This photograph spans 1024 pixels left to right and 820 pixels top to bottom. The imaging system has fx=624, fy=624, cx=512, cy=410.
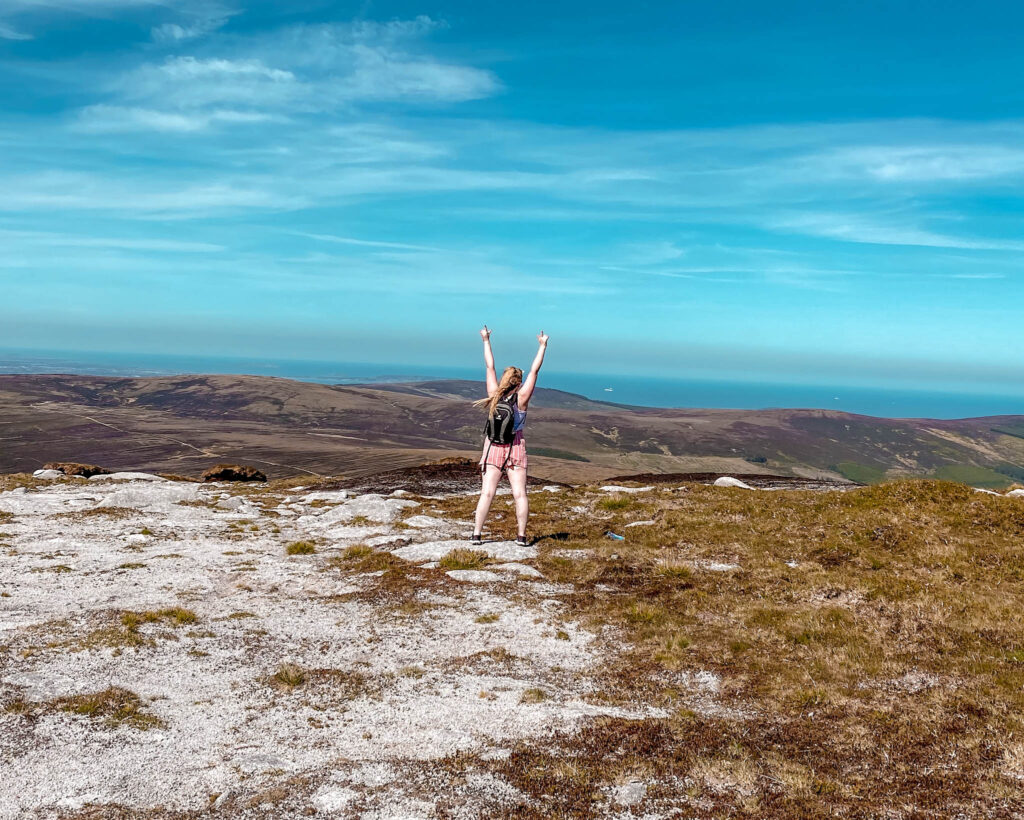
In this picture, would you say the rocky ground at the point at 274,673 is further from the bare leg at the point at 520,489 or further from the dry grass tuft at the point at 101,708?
the bare leg at the point at 520,489

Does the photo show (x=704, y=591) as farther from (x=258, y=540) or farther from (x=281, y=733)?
(x=258, y=540)

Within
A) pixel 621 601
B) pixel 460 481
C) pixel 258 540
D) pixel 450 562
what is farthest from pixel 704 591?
pixel 460 481

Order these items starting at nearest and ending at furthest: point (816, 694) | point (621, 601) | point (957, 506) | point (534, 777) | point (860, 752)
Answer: point (534, 777) < point (860, 752) < point (816, 694) < point (621, 601) < point (957, 506)

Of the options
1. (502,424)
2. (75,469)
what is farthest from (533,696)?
(75,469)

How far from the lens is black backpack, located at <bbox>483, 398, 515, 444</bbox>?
1706 cm

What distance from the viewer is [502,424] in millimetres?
17188

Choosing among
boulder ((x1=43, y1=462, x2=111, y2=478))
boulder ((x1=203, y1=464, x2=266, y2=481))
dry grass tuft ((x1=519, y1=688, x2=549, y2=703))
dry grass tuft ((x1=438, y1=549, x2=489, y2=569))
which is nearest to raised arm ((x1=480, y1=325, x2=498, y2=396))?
dry grass tuft ((x1=438, y1=549, x2=489, y2=569))

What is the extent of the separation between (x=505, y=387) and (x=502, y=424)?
102 cm

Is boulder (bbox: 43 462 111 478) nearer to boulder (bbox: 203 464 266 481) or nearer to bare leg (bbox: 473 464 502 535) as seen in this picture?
→ boulder (bbox: 203 464 266 481)

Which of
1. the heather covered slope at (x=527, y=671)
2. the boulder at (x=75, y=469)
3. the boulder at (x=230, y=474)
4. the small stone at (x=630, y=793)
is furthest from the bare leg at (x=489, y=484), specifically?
the boulder at (x=75, y=469)

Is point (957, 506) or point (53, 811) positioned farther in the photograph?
point (957, 506)

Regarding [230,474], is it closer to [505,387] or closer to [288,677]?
[505,387]

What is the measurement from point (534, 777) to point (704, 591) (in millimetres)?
8651

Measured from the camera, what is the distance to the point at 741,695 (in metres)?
10.0
